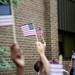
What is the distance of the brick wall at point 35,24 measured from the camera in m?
10.9

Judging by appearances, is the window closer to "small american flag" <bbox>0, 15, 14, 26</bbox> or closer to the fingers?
"small american flag" <bbox>0, 15, 14, 26</bbox>

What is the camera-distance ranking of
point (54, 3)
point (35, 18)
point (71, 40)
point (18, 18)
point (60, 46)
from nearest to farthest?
point (18, 18) < point (35, 18) < point (54, 3) < point (60, 46) < point (71, 40)

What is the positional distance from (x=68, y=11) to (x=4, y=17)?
421 inches

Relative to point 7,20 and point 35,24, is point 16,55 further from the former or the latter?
point 35,24

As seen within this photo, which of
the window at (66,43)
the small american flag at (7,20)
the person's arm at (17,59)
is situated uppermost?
the small american flag at (7,20)

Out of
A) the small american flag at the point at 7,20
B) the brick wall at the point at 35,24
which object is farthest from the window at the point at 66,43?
the small american flag at the point at 7,20

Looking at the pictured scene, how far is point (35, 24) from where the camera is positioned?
491 inches

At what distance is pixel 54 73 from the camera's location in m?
4.30

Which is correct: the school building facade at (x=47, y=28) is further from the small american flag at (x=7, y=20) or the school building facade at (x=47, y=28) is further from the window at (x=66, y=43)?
the small american flag at (x=7, y=20)

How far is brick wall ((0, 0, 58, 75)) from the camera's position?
35.8 feet

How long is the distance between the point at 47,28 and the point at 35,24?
2.33ft

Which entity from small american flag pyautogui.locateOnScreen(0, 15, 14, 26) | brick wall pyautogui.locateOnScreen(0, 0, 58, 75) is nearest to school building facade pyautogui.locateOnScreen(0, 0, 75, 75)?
brick wall pyautogui.locateOnScreen(0, 0, 58, 75)

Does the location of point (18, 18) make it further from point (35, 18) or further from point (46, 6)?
point (46, 6)

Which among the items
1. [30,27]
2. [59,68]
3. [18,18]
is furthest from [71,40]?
[59,68]
